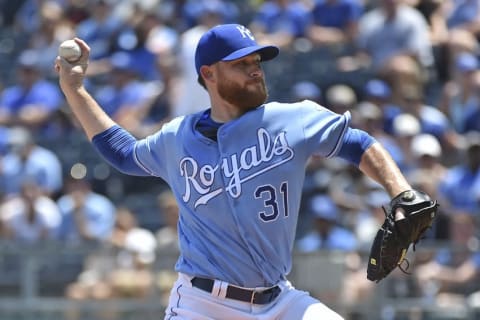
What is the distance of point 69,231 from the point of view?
1060 cm

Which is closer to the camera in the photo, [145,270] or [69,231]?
[145,270]

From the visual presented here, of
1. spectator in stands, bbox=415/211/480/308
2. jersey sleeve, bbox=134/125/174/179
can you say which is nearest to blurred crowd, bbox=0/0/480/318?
spectator in stands, bbox=415/211/480/308

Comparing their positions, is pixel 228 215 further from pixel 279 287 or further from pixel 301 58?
pixel 301 58

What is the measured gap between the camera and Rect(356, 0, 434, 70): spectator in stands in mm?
10742

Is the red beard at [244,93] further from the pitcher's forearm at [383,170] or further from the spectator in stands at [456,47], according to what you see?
the spectator in stands at [456,47]

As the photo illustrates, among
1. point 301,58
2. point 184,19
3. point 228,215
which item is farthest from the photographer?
point 184,19

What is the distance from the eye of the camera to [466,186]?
29.5 ft

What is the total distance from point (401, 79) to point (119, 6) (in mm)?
4414

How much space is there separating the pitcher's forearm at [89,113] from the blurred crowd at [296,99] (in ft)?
12.2

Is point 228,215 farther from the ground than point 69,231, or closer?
farther from the ground

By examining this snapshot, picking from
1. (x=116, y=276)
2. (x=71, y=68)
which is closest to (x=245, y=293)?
(x=71, y=68)

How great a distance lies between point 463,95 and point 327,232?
1860 millimetres

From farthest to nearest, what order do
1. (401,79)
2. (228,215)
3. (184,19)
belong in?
(184,19), (401,79), (228,215)

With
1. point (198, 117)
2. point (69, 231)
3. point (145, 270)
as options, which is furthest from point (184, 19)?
point (198, 117)
